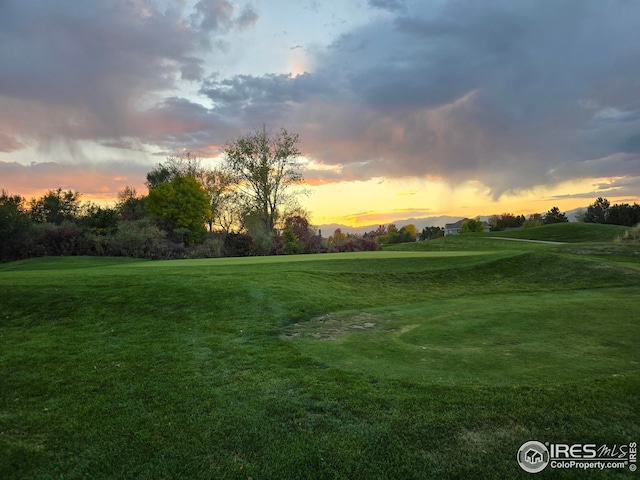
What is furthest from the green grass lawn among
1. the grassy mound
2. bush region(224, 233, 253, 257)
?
the grassy mound

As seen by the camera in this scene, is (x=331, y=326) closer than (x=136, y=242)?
Yes

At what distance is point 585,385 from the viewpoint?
4410 mm

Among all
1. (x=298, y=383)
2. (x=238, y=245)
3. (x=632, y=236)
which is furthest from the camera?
(x=238, y=245)

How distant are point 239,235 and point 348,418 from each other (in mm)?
35237

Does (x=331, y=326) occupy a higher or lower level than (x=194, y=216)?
lower

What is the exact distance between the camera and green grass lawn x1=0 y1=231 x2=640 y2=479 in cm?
349

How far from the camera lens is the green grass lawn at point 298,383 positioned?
11.5 ft

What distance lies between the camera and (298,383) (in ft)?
16.2

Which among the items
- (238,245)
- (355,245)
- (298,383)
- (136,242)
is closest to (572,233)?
(355,245)

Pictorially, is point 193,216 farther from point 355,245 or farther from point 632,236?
point 632,236

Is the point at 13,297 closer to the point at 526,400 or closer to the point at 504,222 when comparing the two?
the point at 526,400

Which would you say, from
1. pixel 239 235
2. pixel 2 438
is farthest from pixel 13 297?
pixel 239 235

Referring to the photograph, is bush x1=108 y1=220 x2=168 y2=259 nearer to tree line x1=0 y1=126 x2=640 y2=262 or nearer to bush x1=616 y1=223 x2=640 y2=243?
tree line x1=0 y1=126 x2=640 y2=262

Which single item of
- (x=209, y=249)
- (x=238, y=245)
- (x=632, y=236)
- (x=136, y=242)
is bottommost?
(x=632, y=236)
